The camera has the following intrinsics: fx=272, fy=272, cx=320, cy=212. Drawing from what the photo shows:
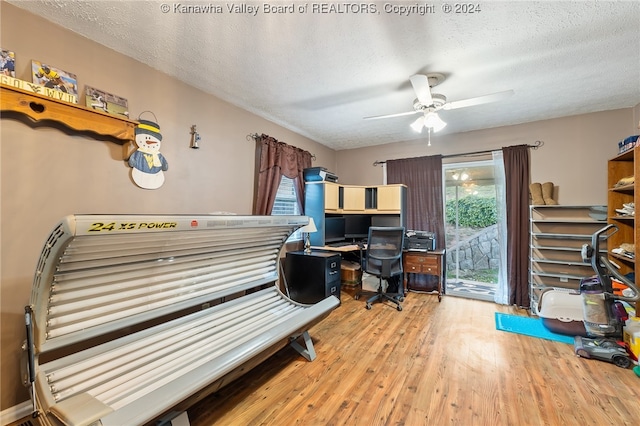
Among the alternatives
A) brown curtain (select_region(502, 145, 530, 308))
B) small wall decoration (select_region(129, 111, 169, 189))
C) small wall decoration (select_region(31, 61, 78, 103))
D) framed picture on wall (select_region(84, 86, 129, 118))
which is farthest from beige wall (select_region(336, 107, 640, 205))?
small wall decoration (select_region(31, 61, 78, 103))

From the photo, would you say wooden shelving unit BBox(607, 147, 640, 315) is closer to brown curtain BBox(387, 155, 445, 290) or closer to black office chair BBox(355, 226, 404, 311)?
brown curtain BBox(387, 155, 445, 290)

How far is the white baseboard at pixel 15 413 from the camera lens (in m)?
1.69

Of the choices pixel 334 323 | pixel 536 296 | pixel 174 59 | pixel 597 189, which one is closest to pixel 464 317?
pixel 536 296

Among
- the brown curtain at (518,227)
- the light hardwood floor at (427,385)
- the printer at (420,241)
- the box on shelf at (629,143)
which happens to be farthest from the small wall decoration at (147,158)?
the box on shelf at (629,143)

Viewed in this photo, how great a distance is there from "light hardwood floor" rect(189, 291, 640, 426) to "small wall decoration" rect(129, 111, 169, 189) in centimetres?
180

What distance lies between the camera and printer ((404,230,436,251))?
13.9 ft

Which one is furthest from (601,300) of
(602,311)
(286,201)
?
(286,201)

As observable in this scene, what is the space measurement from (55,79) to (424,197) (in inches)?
178

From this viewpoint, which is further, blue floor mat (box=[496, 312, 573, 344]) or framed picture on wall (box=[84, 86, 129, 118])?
blue floor mat (box=[496, 312, 573, 344])

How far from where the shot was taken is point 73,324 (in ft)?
5.04

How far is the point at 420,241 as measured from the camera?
14.1 ft

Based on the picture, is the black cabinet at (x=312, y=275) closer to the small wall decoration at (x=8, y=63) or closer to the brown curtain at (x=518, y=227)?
the brown curtain at (x=518, y=227)

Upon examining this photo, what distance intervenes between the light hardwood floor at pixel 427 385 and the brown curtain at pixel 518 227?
1.19 metres

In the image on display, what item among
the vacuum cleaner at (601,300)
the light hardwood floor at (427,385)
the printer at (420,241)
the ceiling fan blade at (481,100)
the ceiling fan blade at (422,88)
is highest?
the ceiling fan blade at (422,88)
